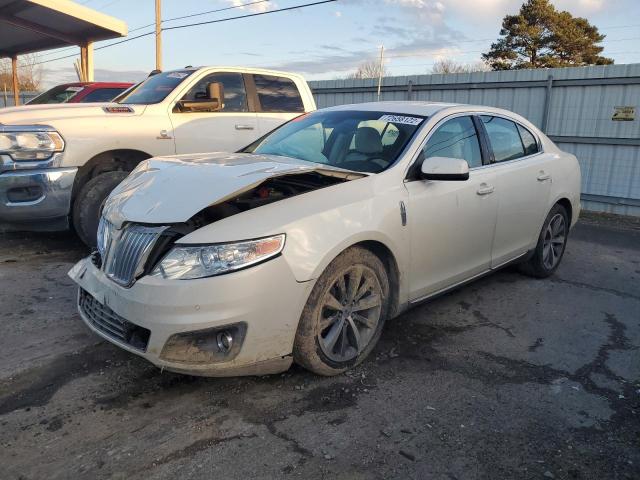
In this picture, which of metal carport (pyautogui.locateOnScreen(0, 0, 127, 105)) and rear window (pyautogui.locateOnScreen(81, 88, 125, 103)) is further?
metal carport (pyautogui.locateOnScreen(0, 0, 127, 105))

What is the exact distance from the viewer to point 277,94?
23.3ft

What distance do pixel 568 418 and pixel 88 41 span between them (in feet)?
49.3

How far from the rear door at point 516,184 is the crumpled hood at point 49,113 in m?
3.66

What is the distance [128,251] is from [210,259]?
550 millimetres

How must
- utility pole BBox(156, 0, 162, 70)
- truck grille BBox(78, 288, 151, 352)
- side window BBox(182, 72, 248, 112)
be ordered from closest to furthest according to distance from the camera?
truck grille BBox(78, 288, 151, 352) < side window BBox(182, 72, 248, 112) < utility pole BBox(156, 0, 162, 70)

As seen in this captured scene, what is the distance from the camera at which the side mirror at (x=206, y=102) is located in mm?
5984

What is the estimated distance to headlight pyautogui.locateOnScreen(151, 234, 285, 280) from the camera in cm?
273

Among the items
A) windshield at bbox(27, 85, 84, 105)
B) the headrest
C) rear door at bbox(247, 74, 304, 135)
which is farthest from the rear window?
the headrest

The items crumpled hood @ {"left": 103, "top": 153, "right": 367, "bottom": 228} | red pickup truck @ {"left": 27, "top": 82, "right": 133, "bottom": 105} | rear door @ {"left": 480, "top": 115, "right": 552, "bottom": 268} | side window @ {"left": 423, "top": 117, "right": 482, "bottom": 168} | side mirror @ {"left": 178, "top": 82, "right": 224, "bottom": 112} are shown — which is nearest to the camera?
crumpled hood @ {"left": 103, "top": 153, "right": 367, "bottom": 228}

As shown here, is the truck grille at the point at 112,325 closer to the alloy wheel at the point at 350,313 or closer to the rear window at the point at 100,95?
the alloy wheel at the point at 350,313

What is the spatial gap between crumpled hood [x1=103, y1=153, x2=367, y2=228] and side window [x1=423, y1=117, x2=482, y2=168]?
2.65 ft

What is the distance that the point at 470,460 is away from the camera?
100 inches

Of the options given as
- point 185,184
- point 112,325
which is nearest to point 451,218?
point 185,184

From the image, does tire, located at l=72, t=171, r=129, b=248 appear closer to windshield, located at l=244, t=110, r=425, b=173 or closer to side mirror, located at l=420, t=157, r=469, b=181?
windshield, located at l=244, t=110, r=425, b=173
